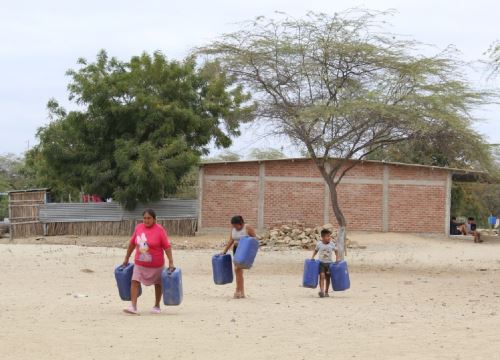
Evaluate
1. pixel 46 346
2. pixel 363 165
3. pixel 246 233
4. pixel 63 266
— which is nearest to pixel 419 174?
pixel 363 165

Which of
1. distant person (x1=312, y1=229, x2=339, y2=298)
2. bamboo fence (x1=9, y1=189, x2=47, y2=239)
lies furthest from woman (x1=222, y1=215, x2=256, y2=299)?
bamboo fence (x1=9, y1=189, x2=47, y2=239)

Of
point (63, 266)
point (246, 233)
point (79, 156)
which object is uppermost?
point (79, 156)

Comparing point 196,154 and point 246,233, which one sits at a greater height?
point 196,154

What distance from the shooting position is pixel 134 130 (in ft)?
114

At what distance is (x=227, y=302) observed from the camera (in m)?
13.1

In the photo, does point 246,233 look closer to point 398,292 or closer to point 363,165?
point 398,292

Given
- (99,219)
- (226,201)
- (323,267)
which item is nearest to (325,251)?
(323,267)

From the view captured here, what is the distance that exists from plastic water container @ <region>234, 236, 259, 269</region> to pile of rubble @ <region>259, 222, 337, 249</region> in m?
16.7

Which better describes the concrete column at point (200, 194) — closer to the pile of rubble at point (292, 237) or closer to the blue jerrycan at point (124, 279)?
the pile of rubble at point (292, 237)

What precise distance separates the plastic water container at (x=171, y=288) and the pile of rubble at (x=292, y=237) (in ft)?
62.4

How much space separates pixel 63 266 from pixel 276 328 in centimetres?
1132

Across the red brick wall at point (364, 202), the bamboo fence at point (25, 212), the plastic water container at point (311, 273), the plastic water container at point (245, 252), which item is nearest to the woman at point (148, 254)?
the plastic water container at point (245, 252)

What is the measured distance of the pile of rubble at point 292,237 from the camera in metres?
30.2

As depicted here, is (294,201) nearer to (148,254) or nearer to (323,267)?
(323,267)
